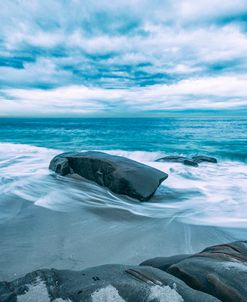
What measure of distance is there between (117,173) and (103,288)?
4.40m

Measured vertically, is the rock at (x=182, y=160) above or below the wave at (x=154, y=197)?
above

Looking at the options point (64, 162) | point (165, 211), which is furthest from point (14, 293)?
point (64, 162)

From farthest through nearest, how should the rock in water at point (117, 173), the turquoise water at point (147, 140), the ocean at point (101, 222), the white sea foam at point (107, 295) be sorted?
1. the turquoise water at point (147, 140)
2. the rock in water at point (117, 173)
3. the ocean at point (101, 222)
4. the white sea foam at point (107, 295)

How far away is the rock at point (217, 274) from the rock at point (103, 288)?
17 centimetres

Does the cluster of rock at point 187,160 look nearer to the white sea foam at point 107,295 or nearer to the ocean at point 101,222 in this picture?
the ocean at point 101,222

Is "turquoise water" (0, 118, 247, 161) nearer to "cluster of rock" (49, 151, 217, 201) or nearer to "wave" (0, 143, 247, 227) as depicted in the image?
"wave" (0, 143, 247, 227)

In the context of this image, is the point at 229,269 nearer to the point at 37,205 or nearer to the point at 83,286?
the point at 83,286

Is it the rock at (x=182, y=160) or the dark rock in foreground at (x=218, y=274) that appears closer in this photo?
the dark rock in foreground at (x=218, y=274)

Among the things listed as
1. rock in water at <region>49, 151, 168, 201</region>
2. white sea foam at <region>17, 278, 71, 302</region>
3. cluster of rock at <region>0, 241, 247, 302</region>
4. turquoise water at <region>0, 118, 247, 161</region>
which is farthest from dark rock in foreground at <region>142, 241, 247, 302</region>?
turquoise water at <region>0, 118, 247, 161</region>

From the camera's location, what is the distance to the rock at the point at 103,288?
1.80 m

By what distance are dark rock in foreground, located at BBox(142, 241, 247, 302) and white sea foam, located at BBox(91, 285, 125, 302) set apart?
62 centimetres

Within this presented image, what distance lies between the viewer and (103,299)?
5.90ft

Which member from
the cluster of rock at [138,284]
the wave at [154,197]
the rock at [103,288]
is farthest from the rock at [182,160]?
the rock at [103,288]

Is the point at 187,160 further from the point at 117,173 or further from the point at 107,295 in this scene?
the point at 107,295
